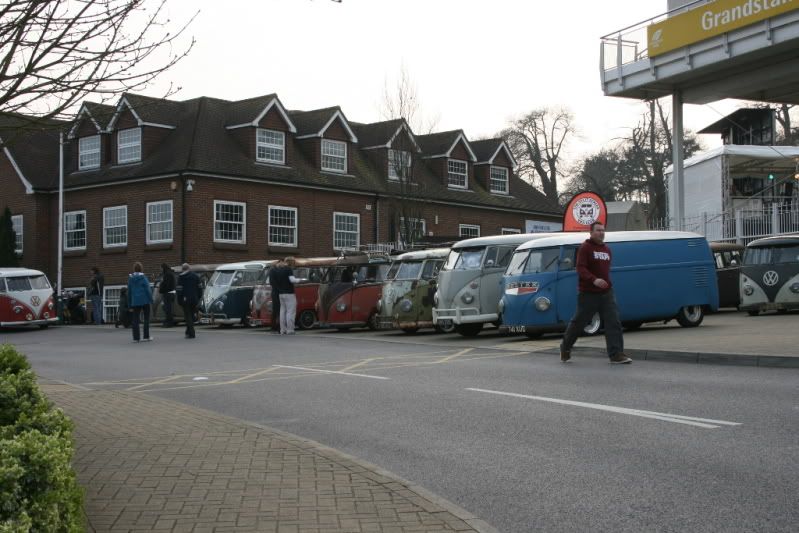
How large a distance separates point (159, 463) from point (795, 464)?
14.9 ft

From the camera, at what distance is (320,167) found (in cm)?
4312

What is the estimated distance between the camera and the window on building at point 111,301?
40656 mm

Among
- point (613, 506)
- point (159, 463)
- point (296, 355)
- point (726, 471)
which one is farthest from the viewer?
point (296, 355)

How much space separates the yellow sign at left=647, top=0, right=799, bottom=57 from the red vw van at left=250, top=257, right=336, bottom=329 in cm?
1239

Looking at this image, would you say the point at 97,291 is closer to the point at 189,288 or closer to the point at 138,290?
the point at 189,288

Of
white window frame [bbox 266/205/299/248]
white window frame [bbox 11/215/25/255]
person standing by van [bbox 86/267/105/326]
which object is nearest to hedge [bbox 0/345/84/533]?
person standing by van [bbox 86/267/105/326]

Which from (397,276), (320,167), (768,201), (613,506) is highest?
(320,167)

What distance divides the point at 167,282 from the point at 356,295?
274 inches

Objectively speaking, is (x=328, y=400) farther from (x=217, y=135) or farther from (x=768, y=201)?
(x=217, y=135)

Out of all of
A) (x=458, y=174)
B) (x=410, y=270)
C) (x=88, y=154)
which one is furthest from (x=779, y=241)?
(x=88, y=154)

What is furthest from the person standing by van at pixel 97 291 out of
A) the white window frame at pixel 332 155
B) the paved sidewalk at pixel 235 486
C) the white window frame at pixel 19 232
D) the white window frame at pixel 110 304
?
Answer: the paved sidewalk at pixel 235 486

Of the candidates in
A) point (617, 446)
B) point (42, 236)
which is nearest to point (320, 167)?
point (42, 236)

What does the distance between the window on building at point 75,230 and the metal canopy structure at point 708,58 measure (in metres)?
23.8

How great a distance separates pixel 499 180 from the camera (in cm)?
5197
